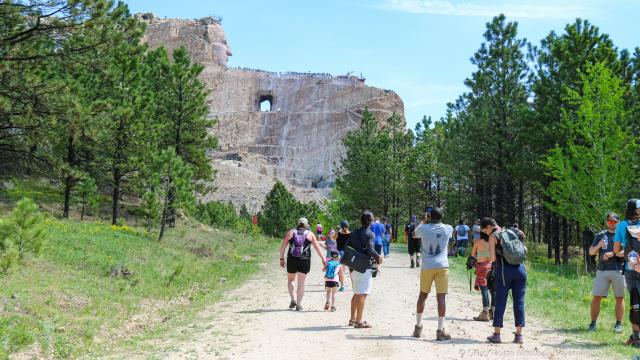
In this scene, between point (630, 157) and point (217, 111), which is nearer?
point (630, 157)

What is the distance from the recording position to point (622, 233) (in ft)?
27.4

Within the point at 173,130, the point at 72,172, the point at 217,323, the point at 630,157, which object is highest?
the point at 173,130

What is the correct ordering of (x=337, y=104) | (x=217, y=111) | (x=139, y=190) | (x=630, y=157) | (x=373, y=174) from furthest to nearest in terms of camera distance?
(x=217, y=111) < (x=337, y=104) < (x=373, y=174) < (x=139, y=190) < (x=630, y=157)

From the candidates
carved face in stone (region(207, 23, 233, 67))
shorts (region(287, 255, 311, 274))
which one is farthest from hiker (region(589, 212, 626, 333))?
carved face in stone (region(207, 23, 233, 67))

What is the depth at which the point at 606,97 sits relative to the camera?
79.2ft

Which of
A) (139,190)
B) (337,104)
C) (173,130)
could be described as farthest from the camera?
(337,104)

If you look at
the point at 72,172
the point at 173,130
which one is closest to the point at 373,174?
the point at 173,130

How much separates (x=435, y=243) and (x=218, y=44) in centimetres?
14337

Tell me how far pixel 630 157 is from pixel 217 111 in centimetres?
11488

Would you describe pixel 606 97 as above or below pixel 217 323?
above

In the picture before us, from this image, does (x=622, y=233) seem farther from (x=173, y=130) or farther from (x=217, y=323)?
(x=173, y=130)

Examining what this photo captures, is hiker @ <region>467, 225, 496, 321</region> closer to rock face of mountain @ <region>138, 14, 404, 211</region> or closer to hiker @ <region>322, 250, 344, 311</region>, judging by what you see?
hiker @ <region>322, 250, 344, 311</region>

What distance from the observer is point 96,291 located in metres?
12.2

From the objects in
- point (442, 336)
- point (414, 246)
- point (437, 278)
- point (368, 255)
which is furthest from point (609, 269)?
point (414, 246)
